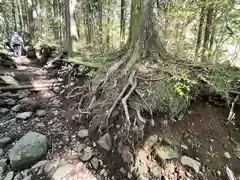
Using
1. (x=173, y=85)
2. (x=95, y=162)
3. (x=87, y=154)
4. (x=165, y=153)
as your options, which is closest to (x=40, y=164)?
(x=87, y=154)

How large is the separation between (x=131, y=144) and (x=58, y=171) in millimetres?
1236

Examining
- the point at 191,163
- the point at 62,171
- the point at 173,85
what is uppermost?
the point at 173,85

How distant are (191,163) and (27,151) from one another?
2.67m

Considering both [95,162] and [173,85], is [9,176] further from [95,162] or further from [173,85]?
[173,85]

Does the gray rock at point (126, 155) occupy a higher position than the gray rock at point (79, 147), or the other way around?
the gray rock at point (126, 155)

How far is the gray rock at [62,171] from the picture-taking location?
2.75 metres

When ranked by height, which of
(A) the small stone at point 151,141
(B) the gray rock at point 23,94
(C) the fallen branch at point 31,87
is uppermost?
(C) the fallen branch at point 31,87

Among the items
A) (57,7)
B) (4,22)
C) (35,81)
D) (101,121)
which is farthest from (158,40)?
(4,22)

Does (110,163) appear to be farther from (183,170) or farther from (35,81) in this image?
(35,81)

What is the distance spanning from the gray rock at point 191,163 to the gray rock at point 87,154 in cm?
149

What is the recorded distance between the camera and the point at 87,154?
3.03m

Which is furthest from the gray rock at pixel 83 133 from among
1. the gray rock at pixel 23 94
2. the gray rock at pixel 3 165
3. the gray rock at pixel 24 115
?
the gray rock at pixel 23 94

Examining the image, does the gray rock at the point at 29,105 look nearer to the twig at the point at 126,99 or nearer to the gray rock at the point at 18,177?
the gray rock at the point at 18,177

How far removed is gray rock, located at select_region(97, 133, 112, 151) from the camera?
301 cm
